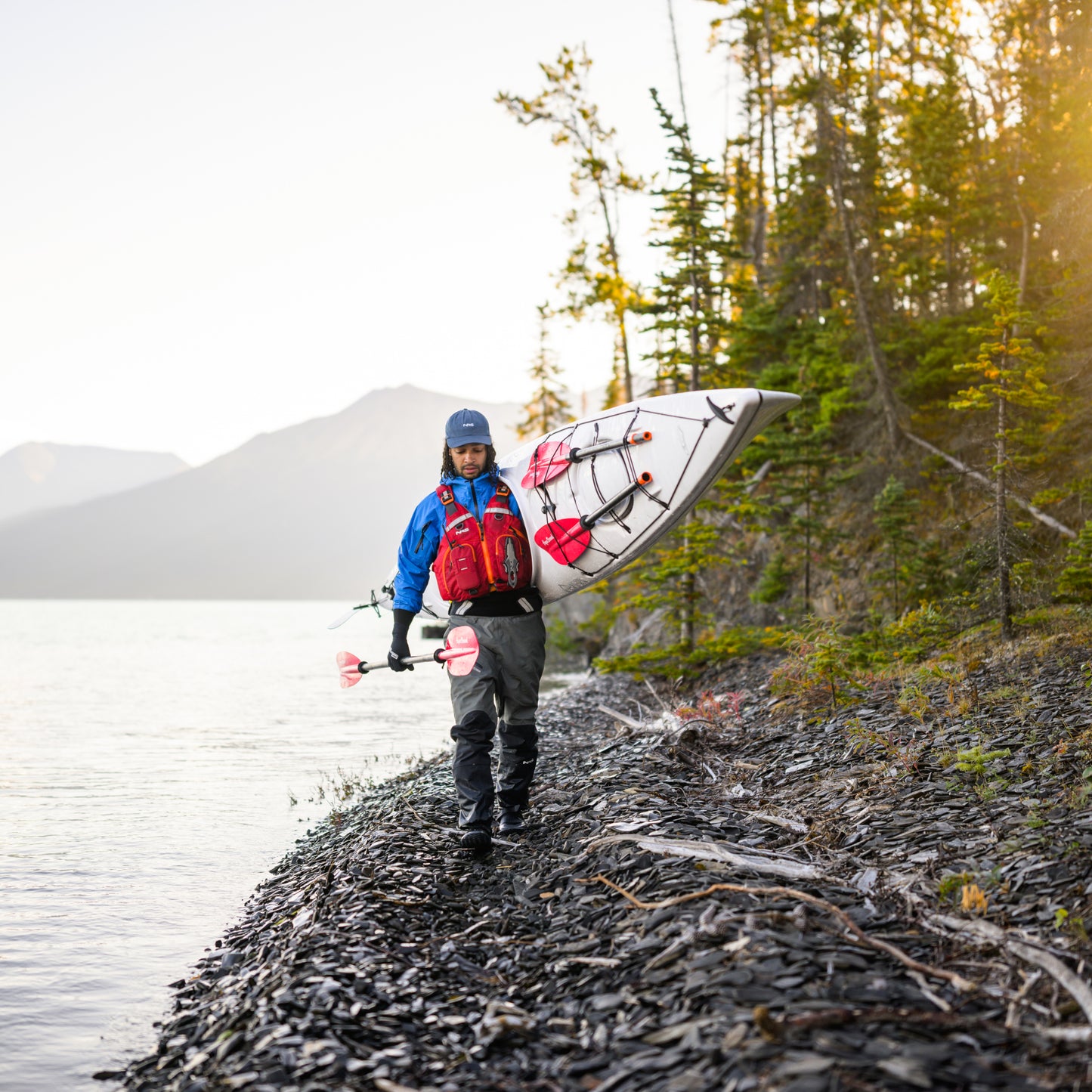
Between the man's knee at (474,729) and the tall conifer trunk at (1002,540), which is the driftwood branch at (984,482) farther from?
the man's knee at (474,729)

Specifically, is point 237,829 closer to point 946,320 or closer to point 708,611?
point 708,611

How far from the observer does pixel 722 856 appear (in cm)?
461

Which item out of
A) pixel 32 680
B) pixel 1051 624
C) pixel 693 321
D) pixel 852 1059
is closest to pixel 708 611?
pixel 693 321

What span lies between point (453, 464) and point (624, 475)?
5.52 feet

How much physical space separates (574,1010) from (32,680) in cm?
2877

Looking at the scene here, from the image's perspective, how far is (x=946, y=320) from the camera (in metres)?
15.5

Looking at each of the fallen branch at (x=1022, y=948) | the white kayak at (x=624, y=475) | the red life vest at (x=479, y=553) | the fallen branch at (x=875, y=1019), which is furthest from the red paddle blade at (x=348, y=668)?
the fallen branch at (x=875, y=1019)


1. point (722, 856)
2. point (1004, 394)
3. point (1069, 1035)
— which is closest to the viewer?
point (1069, 1035)

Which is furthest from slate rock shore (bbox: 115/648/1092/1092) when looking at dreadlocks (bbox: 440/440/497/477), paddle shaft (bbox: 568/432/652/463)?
paddle shaft (bbox: 568/432/652/463)

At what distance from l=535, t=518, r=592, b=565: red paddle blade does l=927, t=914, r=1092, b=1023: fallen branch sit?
4.03 metres

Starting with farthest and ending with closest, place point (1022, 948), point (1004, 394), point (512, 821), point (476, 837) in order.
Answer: point (1004, 394)
point (512, 821)
point (476, 837)
point (1022, 948)

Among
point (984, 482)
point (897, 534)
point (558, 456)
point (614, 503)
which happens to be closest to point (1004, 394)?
point (897, 534)

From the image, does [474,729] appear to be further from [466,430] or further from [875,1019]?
[875,1019]

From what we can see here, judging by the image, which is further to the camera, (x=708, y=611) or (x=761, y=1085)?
(x=708, y=611)
